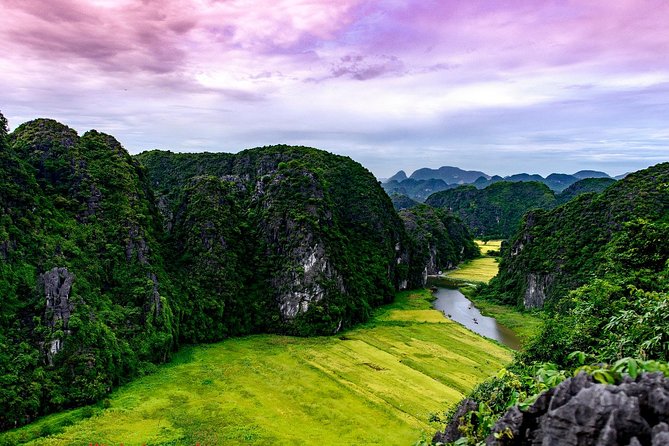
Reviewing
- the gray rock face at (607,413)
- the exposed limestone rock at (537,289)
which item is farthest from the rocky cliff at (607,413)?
the exposed limestone rock at (537,289)

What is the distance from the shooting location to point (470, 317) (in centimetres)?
7275

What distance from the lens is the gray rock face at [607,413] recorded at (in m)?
6.29

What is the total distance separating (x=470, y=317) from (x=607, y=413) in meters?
70.3

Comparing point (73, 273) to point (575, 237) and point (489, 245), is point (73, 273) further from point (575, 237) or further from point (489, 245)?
point (489, 245)

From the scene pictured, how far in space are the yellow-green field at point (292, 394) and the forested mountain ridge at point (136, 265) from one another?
342 cm

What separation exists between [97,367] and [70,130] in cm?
3676

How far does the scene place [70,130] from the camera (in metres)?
A: 58.6

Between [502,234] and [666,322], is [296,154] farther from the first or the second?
[502,234]

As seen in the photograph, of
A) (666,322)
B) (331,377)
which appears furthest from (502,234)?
(666,322)

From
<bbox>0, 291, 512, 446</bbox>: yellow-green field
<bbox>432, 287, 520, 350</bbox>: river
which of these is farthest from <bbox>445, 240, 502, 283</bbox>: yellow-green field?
<bbox>0, 291, 512, 446</bbox>: yellow-green field

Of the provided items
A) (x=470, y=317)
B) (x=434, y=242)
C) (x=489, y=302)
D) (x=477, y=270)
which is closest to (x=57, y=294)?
(x=470, y=317)

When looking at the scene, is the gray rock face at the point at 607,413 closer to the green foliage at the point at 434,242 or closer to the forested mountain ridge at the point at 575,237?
the forested mountain ridge at the point at 575,237

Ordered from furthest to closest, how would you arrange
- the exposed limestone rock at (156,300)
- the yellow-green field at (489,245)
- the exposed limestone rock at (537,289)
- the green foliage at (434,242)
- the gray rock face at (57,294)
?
the yellow-green field at (489,245)
the green foliage at (434,242)
the exposed limestone rock at (537,289)
the exposed limestone rock at (156,300)
the gray rock face at (57,294)

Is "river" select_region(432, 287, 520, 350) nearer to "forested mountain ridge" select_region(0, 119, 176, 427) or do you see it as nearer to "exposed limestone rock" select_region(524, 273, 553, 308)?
"exposed limestone rock" select_region(524, 273, 553, 308)
